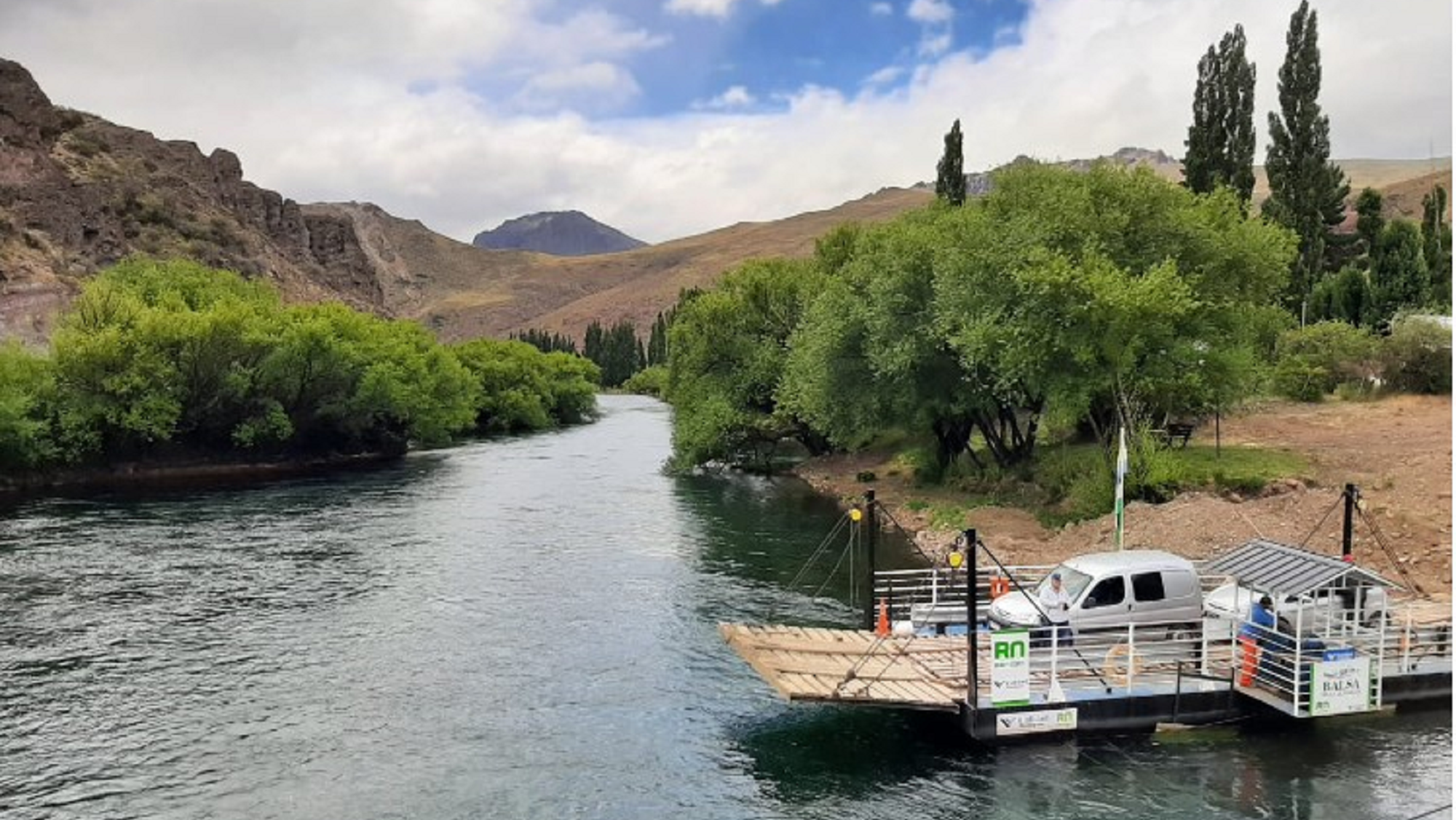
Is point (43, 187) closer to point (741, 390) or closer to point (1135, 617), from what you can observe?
point (741, 390)

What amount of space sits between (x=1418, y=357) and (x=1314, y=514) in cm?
3611

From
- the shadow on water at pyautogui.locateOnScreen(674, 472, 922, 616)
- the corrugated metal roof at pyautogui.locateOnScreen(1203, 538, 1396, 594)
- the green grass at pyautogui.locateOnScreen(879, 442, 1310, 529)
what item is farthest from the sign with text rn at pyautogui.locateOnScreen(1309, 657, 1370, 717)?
the green grass at pyautogui.locateOnScreen(879, 442, 1310, 529)

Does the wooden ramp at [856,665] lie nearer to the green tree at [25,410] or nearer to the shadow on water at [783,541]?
the shadow on water at [783,541]

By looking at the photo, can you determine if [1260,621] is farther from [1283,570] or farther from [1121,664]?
[1121,664]

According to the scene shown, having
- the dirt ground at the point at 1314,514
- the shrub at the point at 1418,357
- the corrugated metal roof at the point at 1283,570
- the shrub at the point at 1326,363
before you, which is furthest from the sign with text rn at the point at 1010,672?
the shrub at the point at 1418,357

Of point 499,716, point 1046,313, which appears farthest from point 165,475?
point 1046,313

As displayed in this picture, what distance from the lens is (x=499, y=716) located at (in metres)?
23.7

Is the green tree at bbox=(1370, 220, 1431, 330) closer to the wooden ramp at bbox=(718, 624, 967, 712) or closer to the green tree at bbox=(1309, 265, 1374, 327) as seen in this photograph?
the green tree at bbox=(1309, 265, 1374, 327)

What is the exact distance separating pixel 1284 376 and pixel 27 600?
212 ft

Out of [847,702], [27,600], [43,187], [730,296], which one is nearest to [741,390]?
[730,296]

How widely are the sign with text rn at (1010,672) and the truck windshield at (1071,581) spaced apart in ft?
10.8

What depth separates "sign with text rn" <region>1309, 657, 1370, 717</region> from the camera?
2134 cm

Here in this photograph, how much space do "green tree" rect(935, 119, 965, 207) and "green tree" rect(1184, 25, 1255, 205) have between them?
15274 mm

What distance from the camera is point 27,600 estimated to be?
1315 inches
